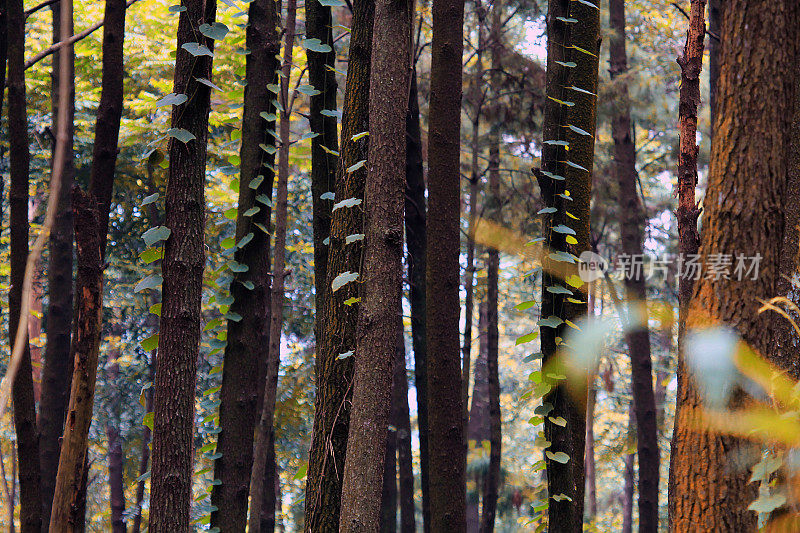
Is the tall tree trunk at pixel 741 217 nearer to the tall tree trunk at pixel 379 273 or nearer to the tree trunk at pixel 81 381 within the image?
the tall tree trunk at pixel 379 273

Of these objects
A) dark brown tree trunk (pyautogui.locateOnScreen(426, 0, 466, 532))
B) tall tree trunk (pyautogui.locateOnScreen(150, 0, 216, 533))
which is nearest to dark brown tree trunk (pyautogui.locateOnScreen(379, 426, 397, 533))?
dark brown tree trunk (pyautogui.locateOnScreen(426, 0, 466, 532))

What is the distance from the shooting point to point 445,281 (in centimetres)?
407

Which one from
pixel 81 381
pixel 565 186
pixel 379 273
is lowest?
pixel 81 381

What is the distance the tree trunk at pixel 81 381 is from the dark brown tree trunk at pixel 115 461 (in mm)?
7031

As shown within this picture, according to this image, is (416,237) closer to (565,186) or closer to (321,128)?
(321,128)

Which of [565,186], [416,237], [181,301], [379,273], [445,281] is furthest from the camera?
[416,237]

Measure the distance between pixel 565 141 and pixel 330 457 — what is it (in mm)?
2039

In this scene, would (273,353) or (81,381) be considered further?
(273,353)

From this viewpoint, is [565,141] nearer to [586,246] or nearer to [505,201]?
[586,246]

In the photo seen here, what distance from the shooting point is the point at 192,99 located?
342cm

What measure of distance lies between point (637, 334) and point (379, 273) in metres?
6.64

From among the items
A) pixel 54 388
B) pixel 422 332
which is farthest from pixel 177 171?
pixel 422 332

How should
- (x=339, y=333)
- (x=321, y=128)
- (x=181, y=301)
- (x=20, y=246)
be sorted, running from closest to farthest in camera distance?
(x=339, y=333) → (x=181, y=301) → (x=321, y=128) → (x=20, y=246)

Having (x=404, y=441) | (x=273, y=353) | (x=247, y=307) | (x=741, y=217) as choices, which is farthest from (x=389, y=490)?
(x=741, y=217)
